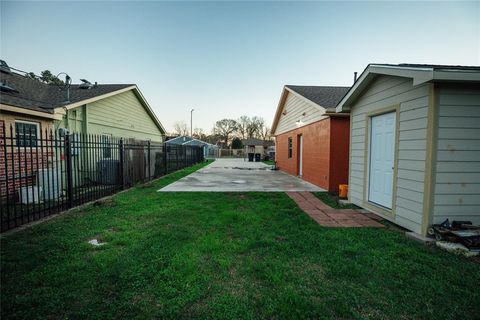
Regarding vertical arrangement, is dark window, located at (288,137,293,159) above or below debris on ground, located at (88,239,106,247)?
above

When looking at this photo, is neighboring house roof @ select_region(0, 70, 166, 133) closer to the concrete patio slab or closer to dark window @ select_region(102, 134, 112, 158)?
dark window @ select_region(102, 134, 112, 158)

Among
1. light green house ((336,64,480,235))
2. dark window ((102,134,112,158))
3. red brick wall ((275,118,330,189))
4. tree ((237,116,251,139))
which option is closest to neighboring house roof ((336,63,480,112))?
light green house ((336,64,480,235))

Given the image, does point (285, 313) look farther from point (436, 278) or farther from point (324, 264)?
point (436, 278)

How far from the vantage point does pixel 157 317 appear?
5.83ft

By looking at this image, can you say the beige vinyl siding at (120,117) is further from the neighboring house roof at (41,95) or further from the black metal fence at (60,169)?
the black metal fence at (60,169)

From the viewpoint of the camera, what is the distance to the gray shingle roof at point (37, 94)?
6.46 m

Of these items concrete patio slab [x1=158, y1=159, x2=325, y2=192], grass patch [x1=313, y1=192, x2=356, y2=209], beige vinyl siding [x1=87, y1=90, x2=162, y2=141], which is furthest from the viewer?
beige vinyl siding [x1=87, y1=90, x2=162, y2=141]

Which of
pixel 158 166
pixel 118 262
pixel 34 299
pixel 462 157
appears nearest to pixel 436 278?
pixel 462 157

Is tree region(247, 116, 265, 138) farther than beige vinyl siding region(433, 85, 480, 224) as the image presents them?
Yes

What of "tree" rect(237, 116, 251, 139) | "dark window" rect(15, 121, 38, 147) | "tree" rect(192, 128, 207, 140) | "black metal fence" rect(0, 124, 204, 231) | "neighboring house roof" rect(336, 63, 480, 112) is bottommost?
"black metal fence" rect(0, 124, 204, 231)

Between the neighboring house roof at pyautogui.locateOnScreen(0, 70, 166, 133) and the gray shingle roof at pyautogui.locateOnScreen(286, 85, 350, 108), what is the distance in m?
9.49

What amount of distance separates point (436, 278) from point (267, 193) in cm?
511

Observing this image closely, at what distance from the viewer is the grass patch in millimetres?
5803

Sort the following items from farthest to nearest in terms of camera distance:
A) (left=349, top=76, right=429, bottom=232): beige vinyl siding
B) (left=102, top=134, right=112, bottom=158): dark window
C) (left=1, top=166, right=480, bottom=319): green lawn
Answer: (left=102, top=134, right=112, bottom=158): dark window → (left=349, top=76, right=429, bottom=232): beige vinyl siding → (left=1, top=166, right=480, bottom=319): green lawn
